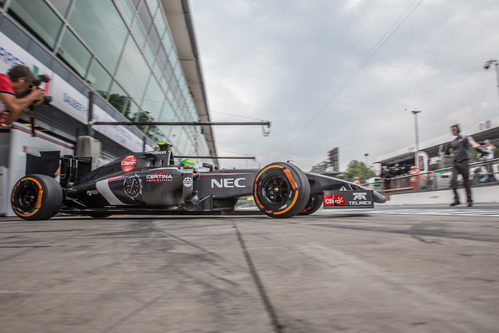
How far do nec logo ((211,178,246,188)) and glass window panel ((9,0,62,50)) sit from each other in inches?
199

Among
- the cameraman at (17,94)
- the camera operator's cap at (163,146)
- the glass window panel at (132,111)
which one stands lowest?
the camera operator's cap at (163,146)

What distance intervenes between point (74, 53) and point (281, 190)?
7121 mm

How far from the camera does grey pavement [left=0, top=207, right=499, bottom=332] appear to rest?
2.09 ft

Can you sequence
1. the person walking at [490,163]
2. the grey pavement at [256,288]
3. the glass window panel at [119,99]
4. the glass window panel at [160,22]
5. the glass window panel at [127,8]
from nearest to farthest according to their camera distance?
the grey pavement at [256,288] < the person walking at [490,163] < the glass window panel at [127,8] < the glass window panel at [119,99] < the glass window panel at [160,22]

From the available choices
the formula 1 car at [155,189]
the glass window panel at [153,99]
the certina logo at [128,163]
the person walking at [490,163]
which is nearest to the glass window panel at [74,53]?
the formula 1 car at [155,189]

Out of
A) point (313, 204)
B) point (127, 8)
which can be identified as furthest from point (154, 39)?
point (313, 204)

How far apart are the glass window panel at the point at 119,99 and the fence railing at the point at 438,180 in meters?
12.4

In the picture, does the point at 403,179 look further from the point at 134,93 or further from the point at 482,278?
the point at 482,278

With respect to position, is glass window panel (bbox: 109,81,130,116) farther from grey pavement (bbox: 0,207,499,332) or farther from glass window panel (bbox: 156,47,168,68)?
grey pavement (bbox: 0,207,499,332)

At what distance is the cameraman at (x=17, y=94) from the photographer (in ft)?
14.0

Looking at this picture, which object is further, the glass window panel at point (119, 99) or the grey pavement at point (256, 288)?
the glass window panel at point (119, 99)

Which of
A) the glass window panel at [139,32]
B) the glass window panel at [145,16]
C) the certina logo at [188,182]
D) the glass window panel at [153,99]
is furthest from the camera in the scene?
the glass window panel at [153,99]

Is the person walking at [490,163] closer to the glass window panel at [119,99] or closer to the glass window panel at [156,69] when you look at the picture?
the glass window panel at [119,99]

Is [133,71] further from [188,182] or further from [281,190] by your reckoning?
[281,190]
